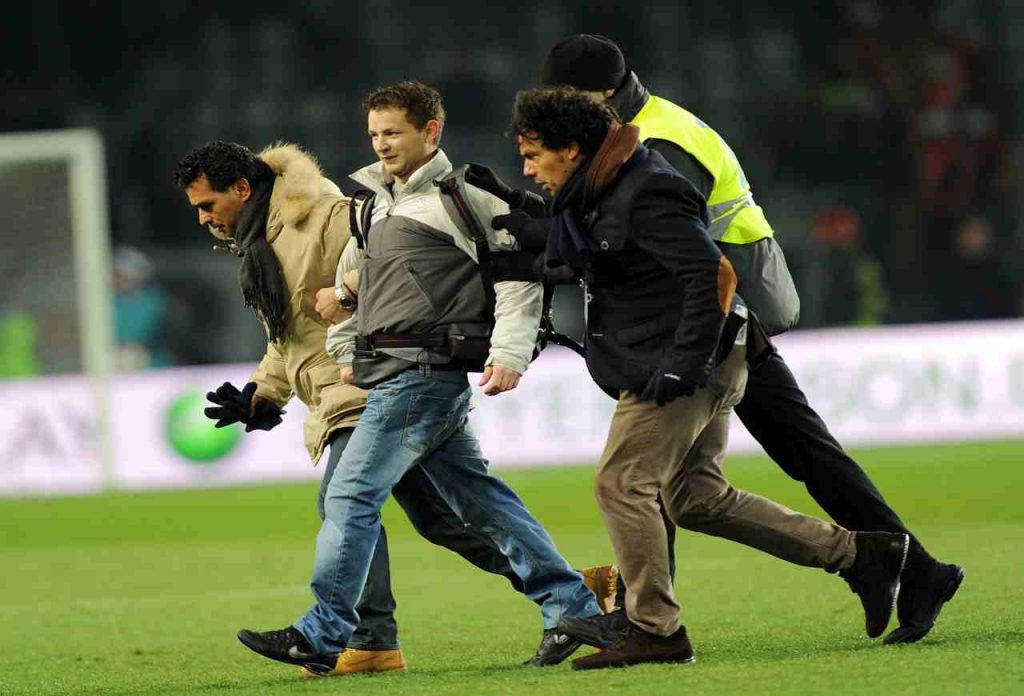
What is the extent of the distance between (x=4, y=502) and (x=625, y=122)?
34.7 ft

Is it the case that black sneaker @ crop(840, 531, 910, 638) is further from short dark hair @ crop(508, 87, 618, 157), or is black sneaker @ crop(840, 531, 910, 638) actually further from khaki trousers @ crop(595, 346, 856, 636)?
short dark hair @ crop(508, 87, 618, 157)

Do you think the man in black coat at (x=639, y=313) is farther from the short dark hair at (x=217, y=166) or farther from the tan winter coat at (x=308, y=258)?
the short dark hair at (x=217, y=166)

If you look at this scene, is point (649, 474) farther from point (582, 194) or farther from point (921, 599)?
point (921, 599)

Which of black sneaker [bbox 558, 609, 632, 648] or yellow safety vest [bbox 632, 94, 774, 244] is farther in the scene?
yellow safety vest [bbox 632, 94, 774, 244]

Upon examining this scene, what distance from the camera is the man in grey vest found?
5.79m

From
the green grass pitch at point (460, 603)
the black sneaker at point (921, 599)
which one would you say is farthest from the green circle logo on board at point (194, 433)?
the black sneaker at point (921, 599)

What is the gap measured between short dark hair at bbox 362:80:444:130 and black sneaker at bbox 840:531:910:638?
1.89 m

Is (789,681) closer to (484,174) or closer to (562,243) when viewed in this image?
(562,243)

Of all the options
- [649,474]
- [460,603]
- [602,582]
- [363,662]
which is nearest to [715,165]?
[649,474]

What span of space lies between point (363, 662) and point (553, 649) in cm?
64

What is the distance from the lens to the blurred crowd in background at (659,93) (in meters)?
21.6

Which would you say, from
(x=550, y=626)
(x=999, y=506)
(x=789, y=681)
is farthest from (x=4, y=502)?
(x=789, y=681)

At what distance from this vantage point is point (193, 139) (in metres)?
23.0

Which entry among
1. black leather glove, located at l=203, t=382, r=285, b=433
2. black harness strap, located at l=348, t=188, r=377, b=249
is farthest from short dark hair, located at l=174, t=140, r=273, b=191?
black leather glove, located at l=203, t=382, r=285, b=433
